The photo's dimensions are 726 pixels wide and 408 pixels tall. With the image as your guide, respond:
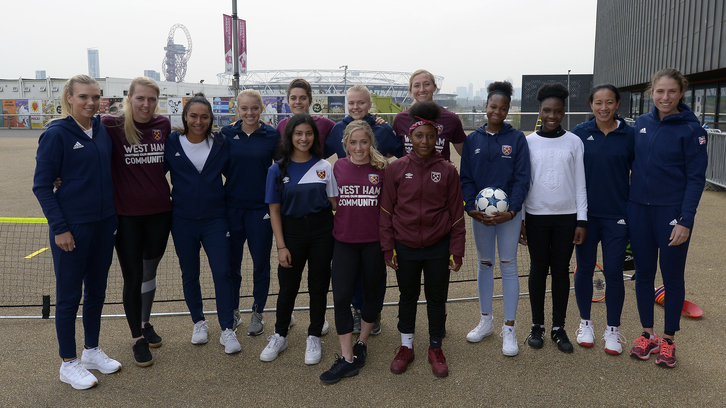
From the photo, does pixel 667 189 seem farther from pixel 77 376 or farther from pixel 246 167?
pixel 77 376

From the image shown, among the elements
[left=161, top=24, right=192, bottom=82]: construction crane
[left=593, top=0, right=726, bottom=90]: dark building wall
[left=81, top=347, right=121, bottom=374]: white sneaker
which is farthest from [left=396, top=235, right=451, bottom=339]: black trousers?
[left=161, top=24, right=192, bottom=82]: construction crane

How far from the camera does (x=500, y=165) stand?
396cm

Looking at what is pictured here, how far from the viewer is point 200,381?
3.67 metres

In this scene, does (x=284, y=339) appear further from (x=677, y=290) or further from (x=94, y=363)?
(x=677, y=290)

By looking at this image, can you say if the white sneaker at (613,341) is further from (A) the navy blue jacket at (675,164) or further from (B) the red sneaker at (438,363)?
(B) the red sneaker at (438,363)

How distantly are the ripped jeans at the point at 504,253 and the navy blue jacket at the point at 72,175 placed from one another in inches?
113

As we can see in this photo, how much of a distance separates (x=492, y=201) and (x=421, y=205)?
1.95 feet

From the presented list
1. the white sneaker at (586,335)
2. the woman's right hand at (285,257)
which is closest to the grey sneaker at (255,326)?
the woman's right hand at (285,257)

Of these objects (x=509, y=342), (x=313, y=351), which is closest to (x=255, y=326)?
(x=313, y=351)

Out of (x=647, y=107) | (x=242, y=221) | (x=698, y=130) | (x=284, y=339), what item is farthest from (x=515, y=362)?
(x=647, y=107)

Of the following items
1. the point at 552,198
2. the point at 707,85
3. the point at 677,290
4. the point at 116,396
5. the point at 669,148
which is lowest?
the point at 116,396

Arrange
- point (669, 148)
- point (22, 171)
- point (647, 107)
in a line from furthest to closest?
1. point (647, 107)
2. point (22, 171)
3. point (669, 148)

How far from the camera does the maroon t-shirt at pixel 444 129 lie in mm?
4352

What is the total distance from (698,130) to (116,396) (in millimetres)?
4656
